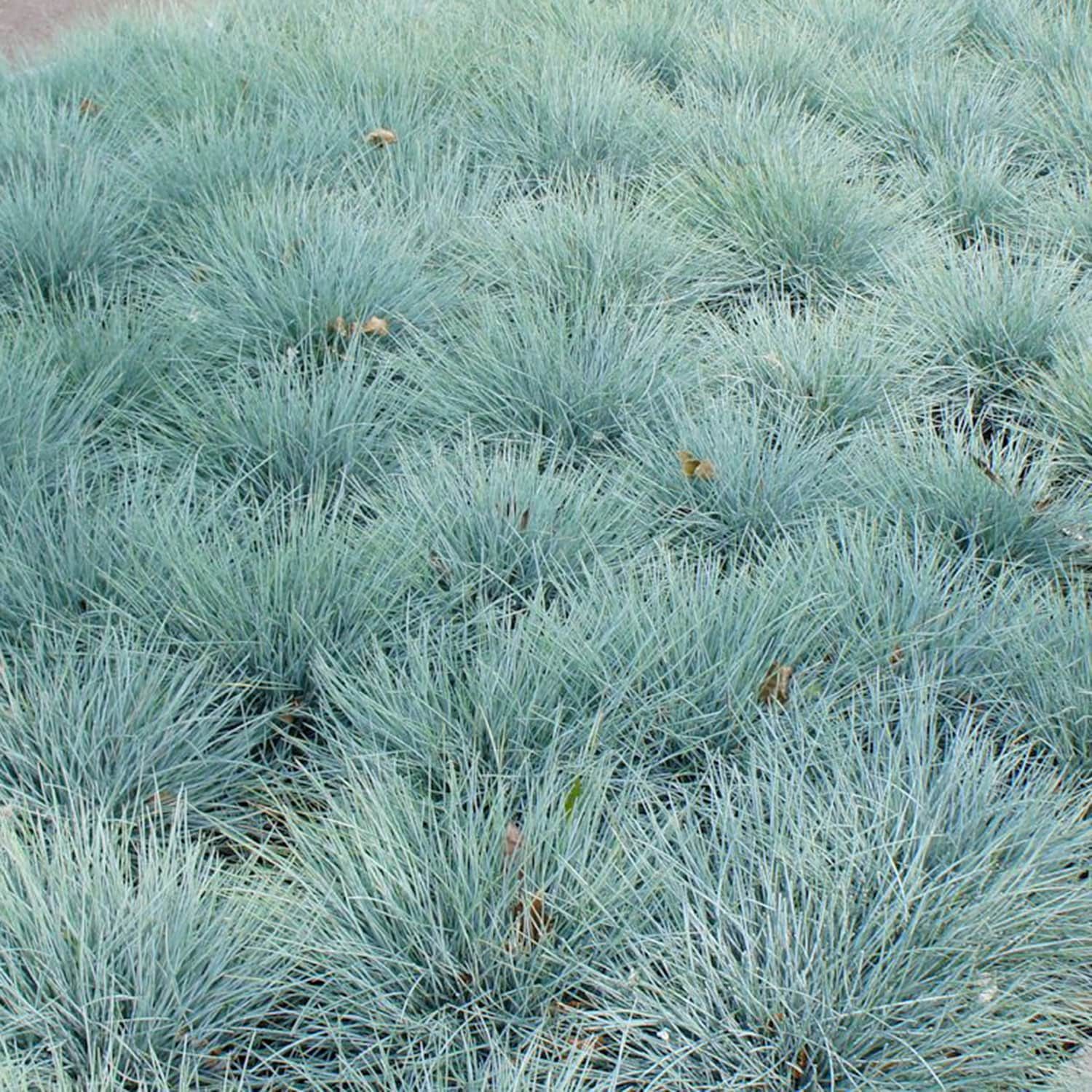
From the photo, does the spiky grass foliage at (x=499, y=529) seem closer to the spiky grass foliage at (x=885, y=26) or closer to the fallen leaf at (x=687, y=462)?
the fallen leaf at (x=687, y=462)

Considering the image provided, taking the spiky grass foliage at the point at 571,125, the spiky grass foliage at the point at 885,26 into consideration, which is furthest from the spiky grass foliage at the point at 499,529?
the spiky grass foliage at the point at 885,26

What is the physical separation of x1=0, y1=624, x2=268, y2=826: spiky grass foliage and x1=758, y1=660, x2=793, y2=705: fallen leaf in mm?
824

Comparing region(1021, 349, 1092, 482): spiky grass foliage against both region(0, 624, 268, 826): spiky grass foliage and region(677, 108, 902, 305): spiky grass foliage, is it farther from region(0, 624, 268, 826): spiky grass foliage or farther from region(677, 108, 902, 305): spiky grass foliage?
region(0, 624, 268, 826): spiky grass foliage

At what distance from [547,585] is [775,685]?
0.50m

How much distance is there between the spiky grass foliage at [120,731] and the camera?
189 centimetres

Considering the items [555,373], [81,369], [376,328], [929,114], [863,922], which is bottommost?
[81,369]

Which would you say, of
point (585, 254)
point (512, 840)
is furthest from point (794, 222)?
point (512, 840)

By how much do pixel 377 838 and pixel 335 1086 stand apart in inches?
12.4

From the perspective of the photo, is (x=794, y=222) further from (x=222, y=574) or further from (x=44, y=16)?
(x=44, y=16)

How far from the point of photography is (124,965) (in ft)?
5.16

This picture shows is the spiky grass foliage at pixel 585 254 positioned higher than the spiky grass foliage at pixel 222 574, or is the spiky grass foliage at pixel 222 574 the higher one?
the spiky grass foliage at pixel 585 254

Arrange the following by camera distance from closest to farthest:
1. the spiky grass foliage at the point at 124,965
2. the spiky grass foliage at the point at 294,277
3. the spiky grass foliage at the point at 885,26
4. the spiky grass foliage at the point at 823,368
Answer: the spiky grass foliage at the point at 124,965, the spiky grass foliage at the point at 823,368, the spiky grass foliage at the point at 294,277, the spiky grass foliage at the point at 885,26

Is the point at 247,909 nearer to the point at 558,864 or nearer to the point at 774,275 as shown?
the point at 558,864

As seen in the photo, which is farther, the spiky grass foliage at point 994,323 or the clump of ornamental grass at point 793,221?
the clump of ornamental grass at point 793,221
